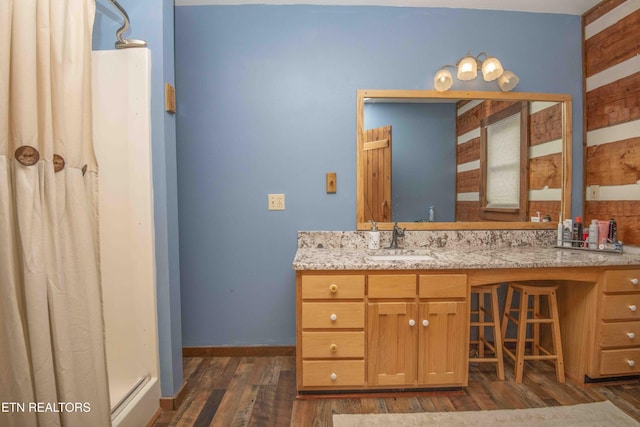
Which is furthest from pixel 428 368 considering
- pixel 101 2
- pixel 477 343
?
pixel 101 2

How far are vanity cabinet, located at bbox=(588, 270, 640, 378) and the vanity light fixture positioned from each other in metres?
1.33

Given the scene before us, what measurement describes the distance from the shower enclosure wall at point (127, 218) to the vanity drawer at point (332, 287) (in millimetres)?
814

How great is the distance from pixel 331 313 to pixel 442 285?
62cm

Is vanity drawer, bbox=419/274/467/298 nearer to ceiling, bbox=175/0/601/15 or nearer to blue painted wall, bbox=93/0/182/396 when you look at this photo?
blue painted wall, bbox=93/0/182/396

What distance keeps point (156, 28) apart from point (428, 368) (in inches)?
91.7

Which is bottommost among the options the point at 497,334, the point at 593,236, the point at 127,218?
the point at 497,334

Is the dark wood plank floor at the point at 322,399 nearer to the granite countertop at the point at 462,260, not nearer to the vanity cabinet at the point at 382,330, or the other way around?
the vanity cabinet at the point at 382,330

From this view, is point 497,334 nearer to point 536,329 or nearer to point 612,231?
point 536,329

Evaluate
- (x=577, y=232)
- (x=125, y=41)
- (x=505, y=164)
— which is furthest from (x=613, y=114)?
(x=125, y=41)

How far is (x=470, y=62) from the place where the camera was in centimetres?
196

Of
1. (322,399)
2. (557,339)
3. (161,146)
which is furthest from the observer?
(557,339)

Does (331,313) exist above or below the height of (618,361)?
above

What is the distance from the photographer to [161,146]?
1.58m

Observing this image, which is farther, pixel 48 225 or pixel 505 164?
pixel 505 164
